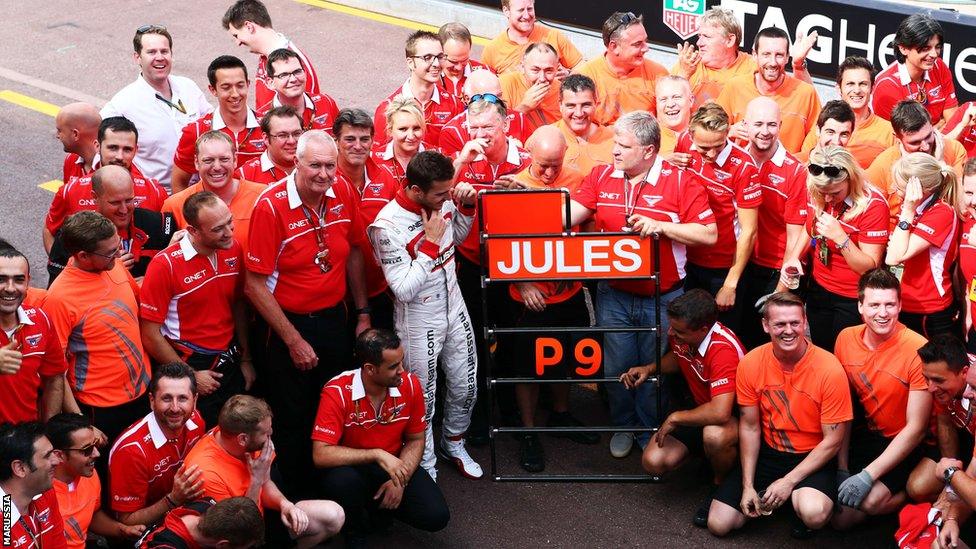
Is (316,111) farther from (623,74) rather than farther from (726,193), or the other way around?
(726,193)

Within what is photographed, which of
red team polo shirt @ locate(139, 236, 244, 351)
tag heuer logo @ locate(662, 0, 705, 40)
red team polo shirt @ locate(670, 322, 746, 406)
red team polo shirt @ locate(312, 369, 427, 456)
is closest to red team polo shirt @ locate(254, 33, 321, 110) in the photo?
red team polo shirt @ locate(139, 236, 244, 351)

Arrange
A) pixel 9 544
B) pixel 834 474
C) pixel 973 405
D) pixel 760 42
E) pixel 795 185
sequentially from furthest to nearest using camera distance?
1. pixel 760 42
2. pixel 795 185
3. pixel 834 474
4. pixel 973 405
5. pixel 9 544

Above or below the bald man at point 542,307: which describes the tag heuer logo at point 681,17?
above

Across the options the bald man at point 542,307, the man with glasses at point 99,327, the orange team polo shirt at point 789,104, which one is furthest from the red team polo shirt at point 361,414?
the orange team polo shirt at point 789,104

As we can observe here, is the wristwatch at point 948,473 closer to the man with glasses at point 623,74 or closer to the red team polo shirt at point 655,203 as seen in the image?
the red team polo shirt at point 655,203

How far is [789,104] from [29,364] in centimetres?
577

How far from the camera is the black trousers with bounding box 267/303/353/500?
7.88 m

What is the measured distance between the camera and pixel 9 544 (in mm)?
6039

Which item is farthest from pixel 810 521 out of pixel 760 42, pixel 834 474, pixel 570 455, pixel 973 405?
pixel 760 42

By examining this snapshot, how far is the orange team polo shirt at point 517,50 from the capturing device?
1112cm

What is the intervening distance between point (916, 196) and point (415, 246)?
9.81ft

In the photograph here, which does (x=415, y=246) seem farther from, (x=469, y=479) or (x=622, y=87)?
(x=622, y=87)

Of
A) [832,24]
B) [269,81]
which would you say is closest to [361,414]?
[269,81]

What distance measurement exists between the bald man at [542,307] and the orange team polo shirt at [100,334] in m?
2.36
